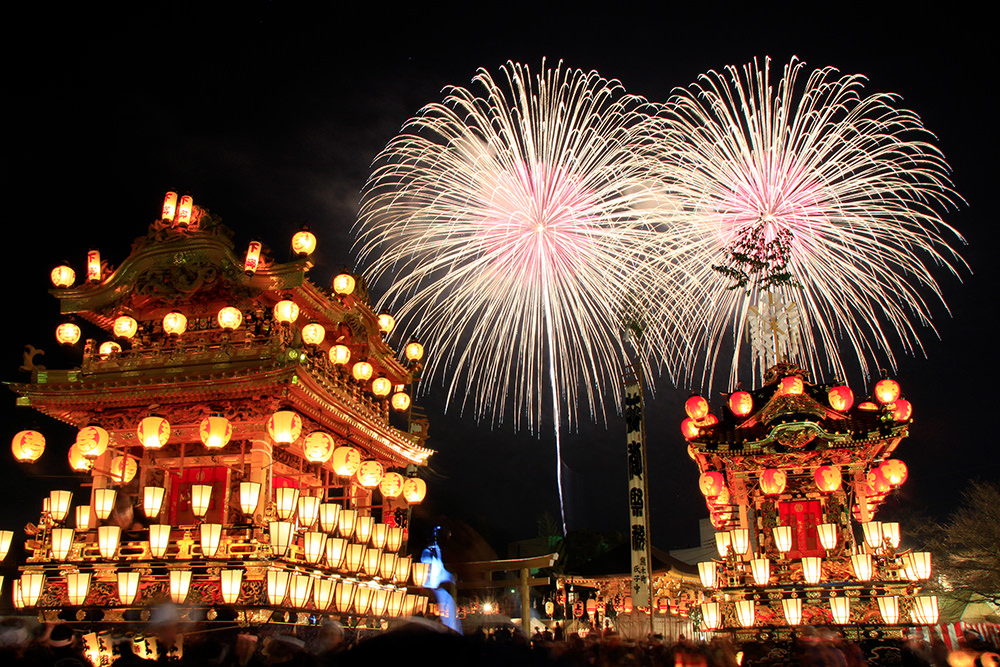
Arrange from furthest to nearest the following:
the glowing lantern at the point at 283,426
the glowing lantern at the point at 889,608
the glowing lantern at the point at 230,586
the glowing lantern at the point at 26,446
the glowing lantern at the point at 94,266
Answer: the glowing lantern at the point at 94,266, the glowing lantern at the point at 889,608, the glowing lantern at the point at 283,426, the glowing lantern at the point at 26,446, the glowing lantern at the point at 230,586

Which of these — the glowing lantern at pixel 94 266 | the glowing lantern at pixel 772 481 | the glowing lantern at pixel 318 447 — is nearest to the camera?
the glowing lantern at pixel 318 447

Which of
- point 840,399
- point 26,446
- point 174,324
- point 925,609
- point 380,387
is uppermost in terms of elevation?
point 380,387

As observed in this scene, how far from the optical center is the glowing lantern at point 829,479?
1825 cm

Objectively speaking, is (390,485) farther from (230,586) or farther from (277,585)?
(230,586)

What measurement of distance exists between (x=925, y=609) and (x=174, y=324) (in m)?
17.2

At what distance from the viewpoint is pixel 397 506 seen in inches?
817

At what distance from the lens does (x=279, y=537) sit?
14094 millimetres

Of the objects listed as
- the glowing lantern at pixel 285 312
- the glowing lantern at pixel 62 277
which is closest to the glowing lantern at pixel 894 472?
the glowing lantern at pixel 285 312

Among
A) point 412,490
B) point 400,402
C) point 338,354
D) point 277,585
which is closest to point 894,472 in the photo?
point 412,490

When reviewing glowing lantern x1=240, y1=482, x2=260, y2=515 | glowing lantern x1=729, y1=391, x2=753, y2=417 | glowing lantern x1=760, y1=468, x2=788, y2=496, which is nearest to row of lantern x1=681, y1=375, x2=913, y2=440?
glowing lantern x1=729, y1=391, x2=753, y2=417

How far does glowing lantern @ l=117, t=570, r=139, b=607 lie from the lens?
13.7 metres

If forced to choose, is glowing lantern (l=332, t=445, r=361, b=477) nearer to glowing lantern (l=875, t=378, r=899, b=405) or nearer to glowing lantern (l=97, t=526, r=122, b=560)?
glowing lantern (l=97, t=526, r=122, b=560)

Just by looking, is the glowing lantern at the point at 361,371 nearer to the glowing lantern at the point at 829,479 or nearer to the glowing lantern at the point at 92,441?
the glowing lantern at the point at 92,441

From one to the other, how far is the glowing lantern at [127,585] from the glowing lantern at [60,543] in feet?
4.78
